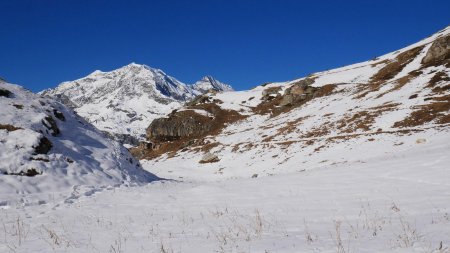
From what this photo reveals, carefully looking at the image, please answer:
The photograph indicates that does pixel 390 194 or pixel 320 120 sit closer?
pixel 390 194

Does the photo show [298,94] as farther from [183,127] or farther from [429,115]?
[429,115]

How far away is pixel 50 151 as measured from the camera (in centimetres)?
2056

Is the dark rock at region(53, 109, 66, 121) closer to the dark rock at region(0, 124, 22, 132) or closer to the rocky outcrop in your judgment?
the dark rock at region(0, 124, 22, 132)

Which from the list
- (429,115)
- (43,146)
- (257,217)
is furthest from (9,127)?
(429,115)

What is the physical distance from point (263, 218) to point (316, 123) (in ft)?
165

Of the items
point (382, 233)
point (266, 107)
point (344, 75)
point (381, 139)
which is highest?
point (344, 75)

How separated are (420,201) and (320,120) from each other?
5028 cm

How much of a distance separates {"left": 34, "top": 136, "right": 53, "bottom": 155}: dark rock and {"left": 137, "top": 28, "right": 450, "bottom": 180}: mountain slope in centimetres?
2385

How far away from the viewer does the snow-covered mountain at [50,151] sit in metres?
17.5

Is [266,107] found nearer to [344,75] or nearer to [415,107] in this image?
[344,75]

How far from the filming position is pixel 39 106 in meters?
25.0

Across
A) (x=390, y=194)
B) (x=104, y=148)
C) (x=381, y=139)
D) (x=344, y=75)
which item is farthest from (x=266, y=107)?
(x=390, y=194)

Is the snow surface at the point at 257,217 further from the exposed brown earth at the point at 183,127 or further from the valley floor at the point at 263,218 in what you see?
the exposed brown earth at the point at 183,127

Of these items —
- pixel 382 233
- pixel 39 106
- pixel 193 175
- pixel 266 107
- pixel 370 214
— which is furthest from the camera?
pixel 266 107
